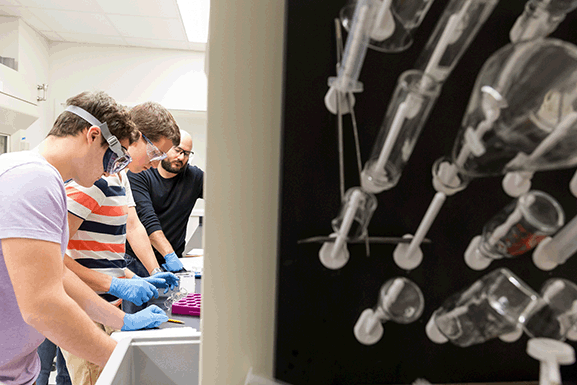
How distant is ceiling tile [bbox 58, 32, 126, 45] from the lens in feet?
14.9

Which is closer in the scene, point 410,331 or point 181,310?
point 410,331

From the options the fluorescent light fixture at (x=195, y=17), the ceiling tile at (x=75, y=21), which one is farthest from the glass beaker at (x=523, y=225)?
the ceiling tile at (x=75, y=21)

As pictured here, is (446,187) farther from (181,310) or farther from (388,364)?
(181,310)

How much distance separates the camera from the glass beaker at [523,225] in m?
0.38

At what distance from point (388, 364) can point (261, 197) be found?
358 mm

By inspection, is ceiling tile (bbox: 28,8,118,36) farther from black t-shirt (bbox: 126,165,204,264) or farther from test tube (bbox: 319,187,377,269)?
test tube (bbox: 319,187,377,269)

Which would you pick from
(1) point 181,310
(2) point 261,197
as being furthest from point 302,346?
(1) point 181,310

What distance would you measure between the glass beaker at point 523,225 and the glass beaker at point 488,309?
0.11ft

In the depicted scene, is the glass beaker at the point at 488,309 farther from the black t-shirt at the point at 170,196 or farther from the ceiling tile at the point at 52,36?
the ceiling tile at the point at 52,36

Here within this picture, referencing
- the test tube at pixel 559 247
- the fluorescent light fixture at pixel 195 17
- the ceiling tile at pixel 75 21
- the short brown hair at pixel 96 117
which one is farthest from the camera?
the ceiling tile at pixel 75 21

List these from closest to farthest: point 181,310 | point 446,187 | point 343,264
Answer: point 446,187 → point 343,264 → point 181,310

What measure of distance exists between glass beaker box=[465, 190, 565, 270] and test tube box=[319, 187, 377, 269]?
0.14m

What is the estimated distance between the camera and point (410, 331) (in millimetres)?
623

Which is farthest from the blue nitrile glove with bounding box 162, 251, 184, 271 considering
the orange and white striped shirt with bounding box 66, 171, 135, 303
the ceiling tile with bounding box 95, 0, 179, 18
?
the ceiling tile with bounding box 95, 0, 179, 18
